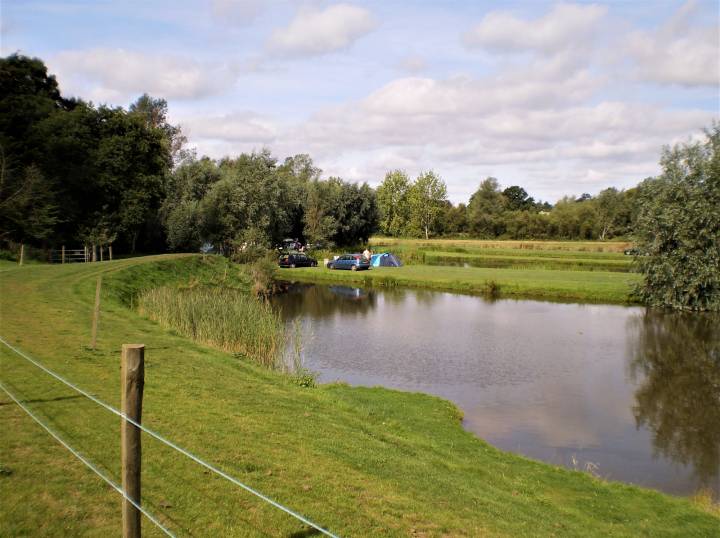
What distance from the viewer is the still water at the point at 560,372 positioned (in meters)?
14.5

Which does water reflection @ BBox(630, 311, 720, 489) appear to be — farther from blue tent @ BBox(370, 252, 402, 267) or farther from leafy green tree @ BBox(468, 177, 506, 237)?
leafy green tree @ BBox(468, 177, 506, 237)

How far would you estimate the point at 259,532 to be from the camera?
241 inches

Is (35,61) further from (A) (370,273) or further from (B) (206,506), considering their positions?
(B) (206,506)

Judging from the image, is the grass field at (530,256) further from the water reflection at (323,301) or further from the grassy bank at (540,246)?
the water reflection at (323,301)

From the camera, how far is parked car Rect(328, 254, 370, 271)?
181 ft

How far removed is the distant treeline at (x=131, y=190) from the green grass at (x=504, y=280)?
5.15 m

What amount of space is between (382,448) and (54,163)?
4090 centimetres

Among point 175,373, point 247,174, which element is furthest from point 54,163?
point 175,373

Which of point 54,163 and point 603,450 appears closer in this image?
point 603,450

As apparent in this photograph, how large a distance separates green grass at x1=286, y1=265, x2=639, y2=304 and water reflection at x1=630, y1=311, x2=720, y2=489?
8.48 metres

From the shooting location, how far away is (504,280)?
45.5 meters

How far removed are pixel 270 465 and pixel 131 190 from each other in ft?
147


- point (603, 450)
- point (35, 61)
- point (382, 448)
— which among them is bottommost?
point (603, 450)

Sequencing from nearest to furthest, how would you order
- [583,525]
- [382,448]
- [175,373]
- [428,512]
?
[428,512] → [583,525] → [382,448] → [175,373]
